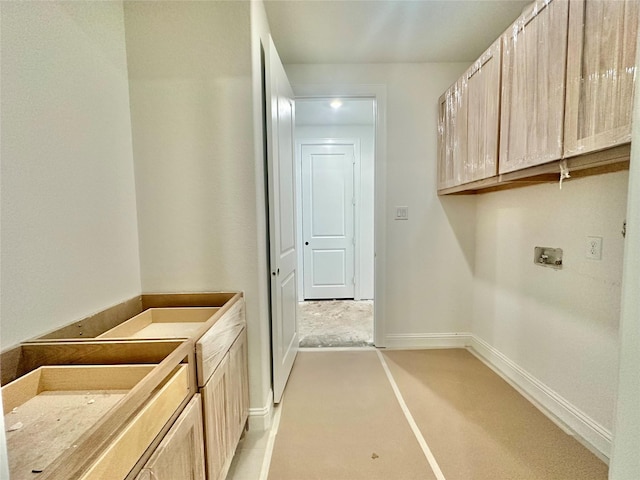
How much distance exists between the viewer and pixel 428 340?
272cm

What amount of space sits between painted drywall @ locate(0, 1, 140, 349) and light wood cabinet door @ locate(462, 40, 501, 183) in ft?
7.01

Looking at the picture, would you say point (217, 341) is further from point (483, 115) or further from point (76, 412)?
point (483, 115)

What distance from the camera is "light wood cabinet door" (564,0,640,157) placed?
3.36 feet

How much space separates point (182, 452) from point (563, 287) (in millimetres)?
2096

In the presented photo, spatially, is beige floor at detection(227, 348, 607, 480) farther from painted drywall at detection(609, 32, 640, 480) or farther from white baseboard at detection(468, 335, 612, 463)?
painted drywall at detection(609, 32, 640, 480)

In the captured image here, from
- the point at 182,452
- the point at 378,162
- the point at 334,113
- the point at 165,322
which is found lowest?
the point at 182,452

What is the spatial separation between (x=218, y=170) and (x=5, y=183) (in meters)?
0.84

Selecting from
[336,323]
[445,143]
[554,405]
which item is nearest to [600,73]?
[445,143]

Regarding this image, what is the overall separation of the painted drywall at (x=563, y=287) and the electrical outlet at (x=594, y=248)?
0.9 inches

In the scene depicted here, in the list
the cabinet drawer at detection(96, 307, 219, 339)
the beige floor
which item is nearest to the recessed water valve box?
the beige floor

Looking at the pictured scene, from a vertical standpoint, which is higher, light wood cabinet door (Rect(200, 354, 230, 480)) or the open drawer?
the open drawer

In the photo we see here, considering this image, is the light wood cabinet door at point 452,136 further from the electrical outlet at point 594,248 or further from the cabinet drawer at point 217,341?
the cabinet drawer at point 217,341

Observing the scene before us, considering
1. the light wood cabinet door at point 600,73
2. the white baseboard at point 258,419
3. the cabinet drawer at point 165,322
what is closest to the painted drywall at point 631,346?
the light wood cabinet door at point 600,73

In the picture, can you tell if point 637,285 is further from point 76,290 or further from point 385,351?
point 385,351
